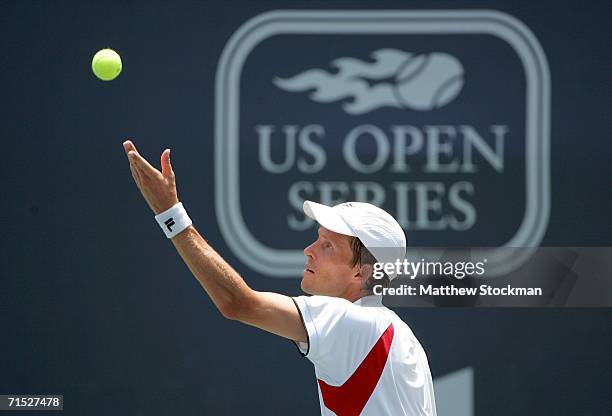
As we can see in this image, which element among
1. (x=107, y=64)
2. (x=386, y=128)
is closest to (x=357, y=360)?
(x=107, y=64)

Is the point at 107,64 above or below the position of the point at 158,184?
above

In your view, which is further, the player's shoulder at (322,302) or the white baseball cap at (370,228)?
the white baseball cap at (370,228)

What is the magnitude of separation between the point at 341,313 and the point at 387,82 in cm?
240

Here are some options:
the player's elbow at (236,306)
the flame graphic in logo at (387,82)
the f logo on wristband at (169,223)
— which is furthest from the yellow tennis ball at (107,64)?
the player's elbow at (236,306)

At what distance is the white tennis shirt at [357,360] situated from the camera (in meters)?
2.58

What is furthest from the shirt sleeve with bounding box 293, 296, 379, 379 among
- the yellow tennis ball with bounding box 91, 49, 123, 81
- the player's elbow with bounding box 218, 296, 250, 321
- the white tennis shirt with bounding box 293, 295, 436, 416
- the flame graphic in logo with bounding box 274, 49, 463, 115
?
the flame graphic in logo with bounding box 274, 49, 463, 115

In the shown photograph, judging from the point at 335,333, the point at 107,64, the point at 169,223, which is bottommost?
the point at 335,333

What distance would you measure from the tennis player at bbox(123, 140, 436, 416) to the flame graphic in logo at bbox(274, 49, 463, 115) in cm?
196

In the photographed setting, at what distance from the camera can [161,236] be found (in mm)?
4816

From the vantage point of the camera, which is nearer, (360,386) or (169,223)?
(169,223)

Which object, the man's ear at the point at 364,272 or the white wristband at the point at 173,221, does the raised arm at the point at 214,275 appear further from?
the man's ear at the point at 364,272
